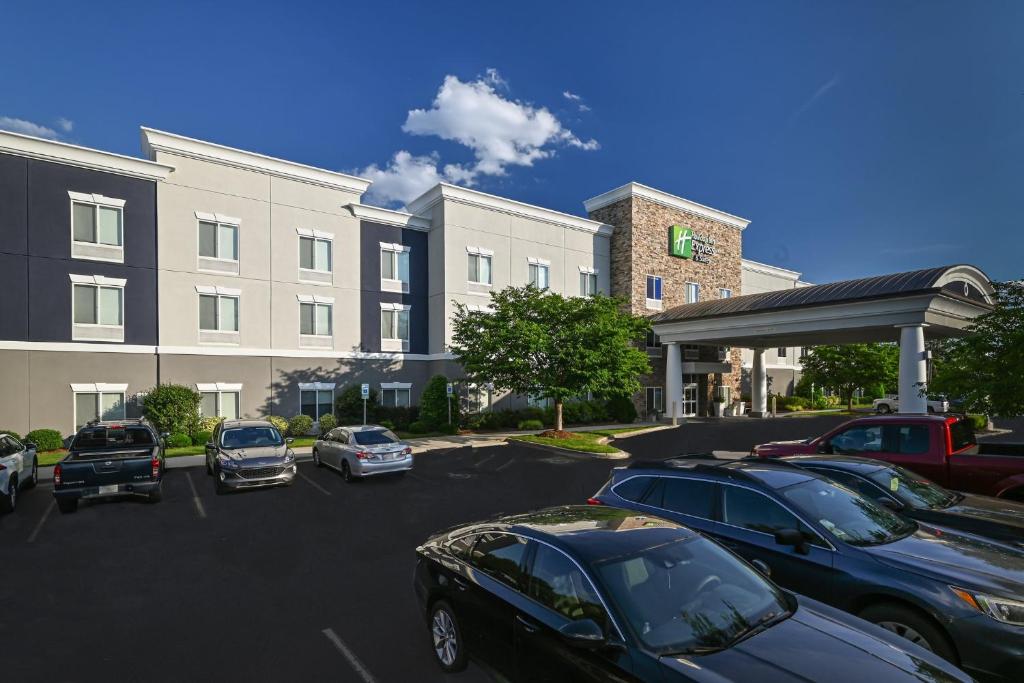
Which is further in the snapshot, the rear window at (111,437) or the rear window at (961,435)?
the rear window at (111,437)

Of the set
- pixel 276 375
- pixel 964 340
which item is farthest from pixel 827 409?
pixel 276 375

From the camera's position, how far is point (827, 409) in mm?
47344

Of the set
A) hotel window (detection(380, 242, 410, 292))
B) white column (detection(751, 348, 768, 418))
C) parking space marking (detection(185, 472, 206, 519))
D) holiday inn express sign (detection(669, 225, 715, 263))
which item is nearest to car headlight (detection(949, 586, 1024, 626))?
parking space marking (detection(185, 472, 206, 519))

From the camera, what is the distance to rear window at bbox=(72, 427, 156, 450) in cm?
1151

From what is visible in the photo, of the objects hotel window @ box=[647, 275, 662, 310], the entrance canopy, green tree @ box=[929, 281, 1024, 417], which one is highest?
hotel window @ box=[647, 275, 662, 310]

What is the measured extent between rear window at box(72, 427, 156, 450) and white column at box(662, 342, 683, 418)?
2688 centimetres

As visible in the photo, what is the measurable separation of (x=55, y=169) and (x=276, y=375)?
1164 centimetres

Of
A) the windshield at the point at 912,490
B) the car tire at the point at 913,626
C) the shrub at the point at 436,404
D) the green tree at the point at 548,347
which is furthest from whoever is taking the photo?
the shrub at the point at 436,404

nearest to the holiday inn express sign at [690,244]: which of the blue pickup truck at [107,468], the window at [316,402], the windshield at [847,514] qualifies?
the window at [316,402]

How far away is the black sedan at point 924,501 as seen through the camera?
19.8ft

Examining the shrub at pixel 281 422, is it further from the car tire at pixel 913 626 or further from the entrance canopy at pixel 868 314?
the car tire at pixel 913 626

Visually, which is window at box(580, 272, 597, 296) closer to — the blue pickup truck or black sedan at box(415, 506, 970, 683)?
the blue pickup truck

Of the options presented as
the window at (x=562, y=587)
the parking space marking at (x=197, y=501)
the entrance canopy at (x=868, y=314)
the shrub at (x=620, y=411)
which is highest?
the entrance canopy at (x=868, y=314)

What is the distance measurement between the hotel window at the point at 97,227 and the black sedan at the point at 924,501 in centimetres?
2569
